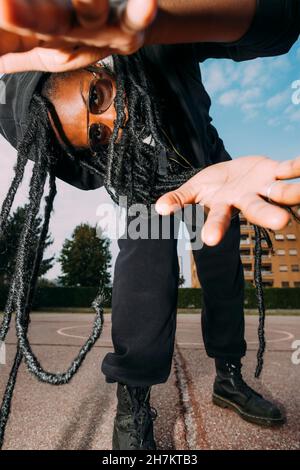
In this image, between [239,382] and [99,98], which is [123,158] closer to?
[99,98]

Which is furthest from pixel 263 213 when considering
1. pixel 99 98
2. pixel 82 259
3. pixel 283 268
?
pixel 283 268

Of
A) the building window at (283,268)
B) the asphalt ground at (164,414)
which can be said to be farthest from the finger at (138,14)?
the building window at (283,268)

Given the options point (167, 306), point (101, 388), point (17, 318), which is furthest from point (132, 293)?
point (101, 388)

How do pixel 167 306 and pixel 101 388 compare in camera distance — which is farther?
pixel 101 388

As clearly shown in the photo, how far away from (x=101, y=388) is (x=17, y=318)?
0.98m

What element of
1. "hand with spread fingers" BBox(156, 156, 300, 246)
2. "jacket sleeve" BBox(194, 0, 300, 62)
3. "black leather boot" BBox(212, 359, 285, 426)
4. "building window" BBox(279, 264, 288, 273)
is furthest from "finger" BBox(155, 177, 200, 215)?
"building window" BBox(279, 264, 288, 273)

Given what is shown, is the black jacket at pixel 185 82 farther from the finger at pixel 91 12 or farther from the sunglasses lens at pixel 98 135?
the finger at pixel 91 12

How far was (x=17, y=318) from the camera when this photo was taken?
2.83 ft

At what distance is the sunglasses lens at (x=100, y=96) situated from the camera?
1.08 m

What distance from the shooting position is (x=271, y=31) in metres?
0.93

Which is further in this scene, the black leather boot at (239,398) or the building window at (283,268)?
the building window at (283,268)

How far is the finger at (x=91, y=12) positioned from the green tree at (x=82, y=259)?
34.0m

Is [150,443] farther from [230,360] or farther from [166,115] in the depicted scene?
[166,115]

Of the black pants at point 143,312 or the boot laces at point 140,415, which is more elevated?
the black pants at point 143,312
